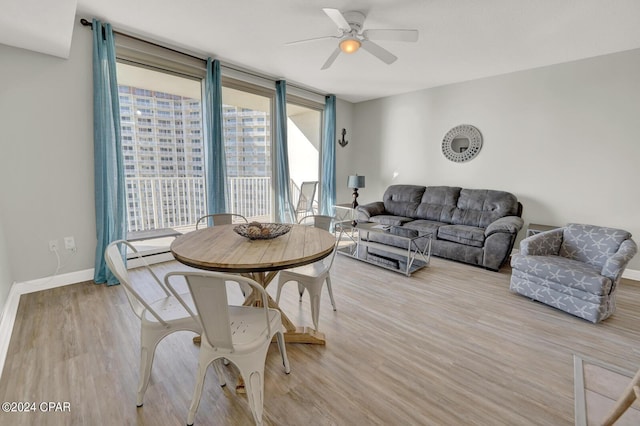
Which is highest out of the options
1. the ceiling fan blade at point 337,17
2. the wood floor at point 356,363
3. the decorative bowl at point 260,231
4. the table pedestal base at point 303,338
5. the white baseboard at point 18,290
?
the ceiling fan blade at point 337,17

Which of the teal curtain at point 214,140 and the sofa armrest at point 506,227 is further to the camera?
the teal curtain at point 214,140

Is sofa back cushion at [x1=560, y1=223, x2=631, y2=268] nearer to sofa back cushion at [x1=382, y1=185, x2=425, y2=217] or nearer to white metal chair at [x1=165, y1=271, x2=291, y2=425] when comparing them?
sofa back cushion at [x1=382, y1=185, x2=425, y2=217]

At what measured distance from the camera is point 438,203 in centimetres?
452

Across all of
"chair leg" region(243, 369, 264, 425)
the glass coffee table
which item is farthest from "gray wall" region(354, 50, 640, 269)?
"chair leg" region(243, 369, 264, 425)

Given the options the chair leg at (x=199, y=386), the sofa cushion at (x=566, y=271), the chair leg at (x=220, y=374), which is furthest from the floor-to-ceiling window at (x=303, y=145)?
the chair leg at (x=199, y=386)

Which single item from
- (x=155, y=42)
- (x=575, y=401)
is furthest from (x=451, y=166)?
(x=155, y=42)

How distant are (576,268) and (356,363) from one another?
2.18 metres

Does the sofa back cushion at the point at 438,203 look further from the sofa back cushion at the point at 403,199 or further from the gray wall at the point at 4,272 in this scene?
the gray wall at the point at 4,272

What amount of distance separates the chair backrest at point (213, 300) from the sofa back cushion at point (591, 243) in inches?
129

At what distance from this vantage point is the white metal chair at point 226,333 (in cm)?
109

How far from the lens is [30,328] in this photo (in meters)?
2.04

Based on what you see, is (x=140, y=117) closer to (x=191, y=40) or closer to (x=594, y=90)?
(x=191, y=40)

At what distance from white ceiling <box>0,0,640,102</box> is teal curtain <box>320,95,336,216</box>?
149 centimetres

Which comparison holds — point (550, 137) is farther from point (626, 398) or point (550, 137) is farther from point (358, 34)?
point (626, 398)
